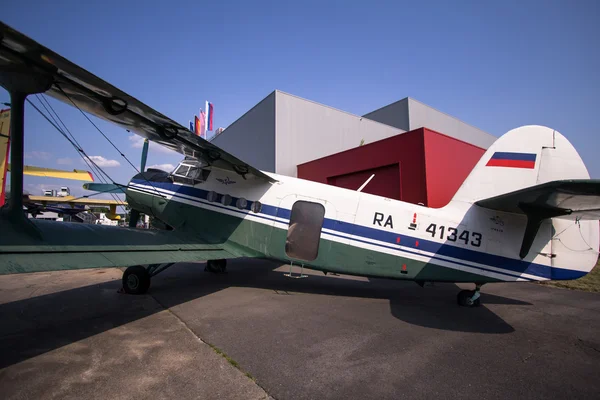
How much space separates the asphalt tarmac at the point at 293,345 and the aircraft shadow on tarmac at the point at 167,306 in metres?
0.03

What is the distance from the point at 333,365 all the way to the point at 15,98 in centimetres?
486

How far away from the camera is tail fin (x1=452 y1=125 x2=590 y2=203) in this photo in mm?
5035

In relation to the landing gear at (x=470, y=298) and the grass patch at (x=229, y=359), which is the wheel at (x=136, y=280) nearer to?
the grass patch at (x=229, y=359)

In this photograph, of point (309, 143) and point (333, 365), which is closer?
point (333, 365)

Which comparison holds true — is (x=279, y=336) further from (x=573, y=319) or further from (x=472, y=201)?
(x=573, y=319)

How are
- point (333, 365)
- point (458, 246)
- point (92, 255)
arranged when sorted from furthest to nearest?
point (458, 246) < point (92, 255) < point (333, 365)

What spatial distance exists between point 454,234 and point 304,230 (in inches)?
114

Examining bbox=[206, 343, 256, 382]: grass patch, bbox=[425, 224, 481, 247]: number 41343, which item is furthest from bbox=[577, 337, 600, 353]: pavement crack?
bbox=[206, 343, 256, 382]: grass patch

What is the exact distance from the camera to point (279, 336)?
394 cm

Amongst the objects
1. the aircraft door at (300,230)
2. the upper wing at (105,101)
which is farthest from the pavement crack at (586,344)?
the upper wing at (105,101)

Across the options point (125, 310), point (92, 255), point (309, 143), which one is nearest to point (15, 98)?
point (92, 255)

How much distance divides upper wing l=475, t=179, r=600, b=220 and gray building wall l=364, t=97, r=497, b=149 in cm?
2096

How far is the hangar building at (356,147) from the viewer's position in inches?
388

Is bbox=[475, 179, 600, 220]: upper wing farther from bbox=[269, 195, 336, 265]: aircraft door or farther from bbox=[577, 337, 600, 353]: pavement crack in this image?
bbox=[269, 195, 336, 265]: aircraft door
